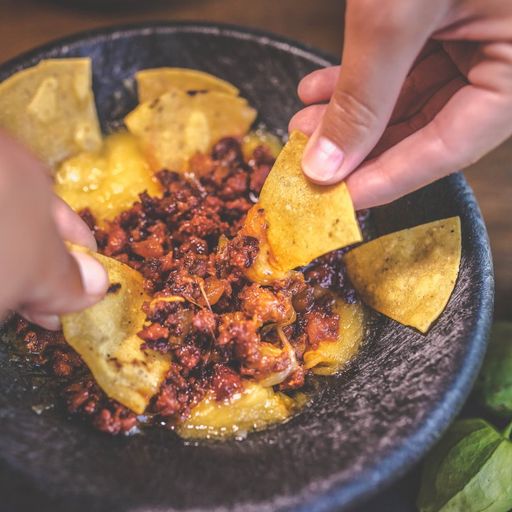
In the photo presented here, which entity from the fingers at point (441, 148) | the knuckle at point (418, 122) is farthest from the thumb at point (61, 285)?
the knuckle at point (418, 122)

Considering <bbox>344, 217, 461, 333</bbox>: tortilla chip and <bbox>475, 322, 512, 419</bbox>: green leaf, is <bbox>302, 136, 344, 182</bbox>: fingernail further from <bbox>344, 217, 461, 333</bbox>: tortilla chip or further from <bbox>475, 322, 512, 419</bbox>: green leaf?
<bbox>475, 322, 512, 419</bbox>: green leaf

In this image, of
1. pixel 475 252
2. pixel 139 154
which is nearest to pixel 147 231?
pixel 139 154

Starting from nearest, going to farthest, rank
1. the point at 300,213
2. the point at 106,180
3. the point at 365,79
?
1. the point at 365,79
2. the point at 300,213
3. the point at 106,180

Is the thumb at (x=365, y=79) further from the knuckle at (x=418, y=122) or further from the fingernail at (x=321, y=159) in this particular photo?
the knuckle at (x=418, y=122)

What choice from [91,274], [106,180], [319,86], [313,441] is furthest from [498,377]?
[106,180]

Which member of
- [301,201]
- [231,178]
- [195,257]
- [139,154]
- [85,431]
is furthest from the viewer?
[139,154]

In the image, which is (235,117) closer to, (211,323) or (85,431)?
(211,323)

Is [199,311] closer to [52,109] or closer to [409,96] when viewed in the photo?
[409,96]
